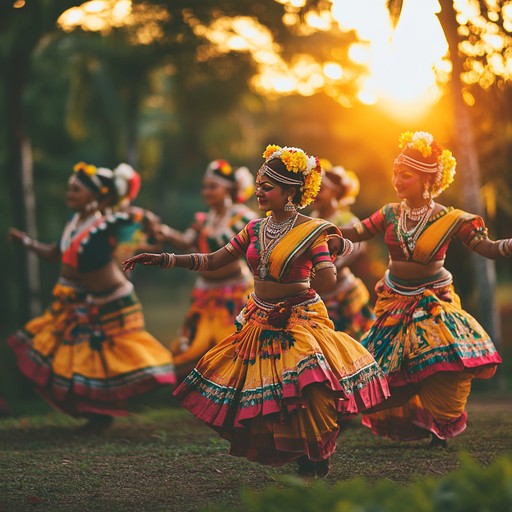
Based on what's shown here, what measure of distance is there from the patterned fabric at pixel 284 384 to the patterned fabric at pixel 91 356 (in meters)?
2.57

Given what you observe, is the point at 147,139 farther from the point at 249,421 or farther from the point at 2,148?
the point at 249,421

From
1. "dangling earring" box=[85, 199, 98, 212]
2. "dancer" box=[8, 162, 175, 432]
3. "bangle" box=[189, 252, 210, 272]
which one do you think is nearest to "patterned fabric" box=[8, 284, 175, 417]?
"dancer" box=[8, 162, 175, 432]

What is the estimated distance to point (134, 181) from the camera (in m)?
9.21

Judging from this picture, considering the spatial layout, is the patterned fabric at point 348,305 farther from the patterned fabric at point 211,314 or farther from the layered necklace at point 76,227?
the layered necklace at point 76,227

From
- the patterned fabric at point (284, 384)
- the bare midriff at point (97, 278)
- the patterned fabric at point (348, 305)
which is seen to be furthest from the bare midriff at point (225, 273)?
the patterned fabric at point (284, 384)

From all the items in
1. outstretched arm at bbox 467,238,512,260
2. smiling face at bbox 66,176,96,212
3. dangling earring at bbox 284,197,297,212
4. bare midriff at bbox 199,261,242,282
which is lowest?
bare midriff at bbox 199,261,242,282

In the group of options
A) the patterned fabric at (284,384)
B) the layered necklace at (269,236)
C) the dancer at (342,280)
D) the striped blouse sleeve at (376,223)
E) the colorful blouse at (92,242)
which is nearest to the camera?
the patterned fabric at (284,384)

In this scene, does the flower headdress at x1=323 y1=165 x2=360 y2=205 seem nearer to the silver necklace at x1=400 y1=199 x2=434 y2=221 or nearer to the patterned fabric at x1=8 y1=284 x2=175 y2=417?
the patterned fabric at x1=8 y1=284 x2=175 y2=417

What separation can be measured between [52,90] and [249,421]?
59.3 feet

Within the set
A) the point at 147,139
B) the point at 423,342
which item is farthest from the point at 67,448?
the point at 147,139

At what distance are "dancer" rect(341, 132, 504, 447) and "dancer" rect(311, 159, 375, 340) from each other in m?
1.68

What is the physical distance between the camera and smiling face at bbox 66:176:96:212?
8.77 m

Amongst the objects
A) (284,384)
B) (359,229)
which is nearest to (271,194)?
(284,384)

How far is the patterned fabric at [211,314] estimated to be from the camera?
10023 mm
